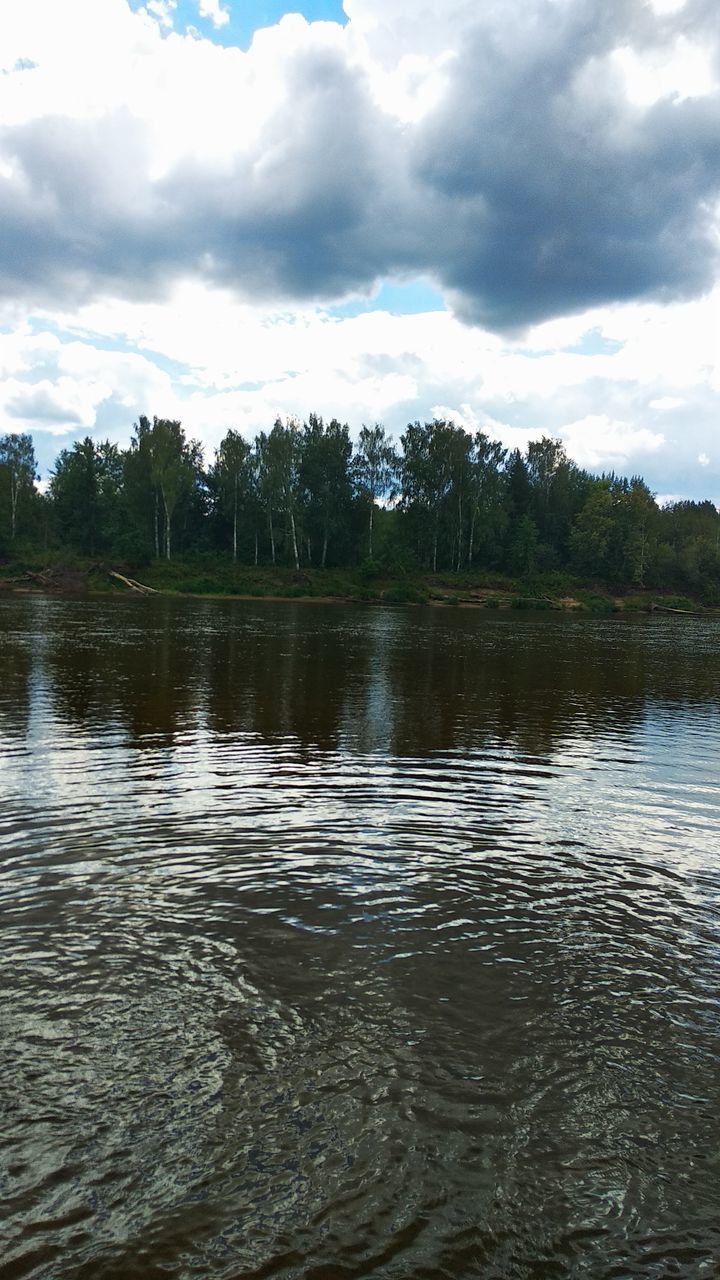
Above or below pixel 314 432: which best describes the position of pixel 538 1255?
below

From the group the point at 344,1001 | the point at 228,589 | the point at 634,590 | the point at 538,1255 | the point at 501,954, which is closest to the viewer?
the point at 538,1255

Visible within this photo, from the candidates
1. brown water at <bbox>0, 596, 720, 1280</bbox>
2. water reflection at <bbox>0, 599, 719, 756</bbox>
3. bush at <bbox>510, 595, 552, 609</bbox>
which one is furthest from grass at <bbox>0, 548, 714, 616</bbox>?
brown water at <bbox>0, 596, 720, 1280</bbox>

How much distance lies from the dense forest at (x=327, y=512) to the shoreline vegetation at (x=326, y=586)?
162 inches

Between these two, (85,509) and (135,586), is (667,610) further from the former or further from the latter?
(85,509)

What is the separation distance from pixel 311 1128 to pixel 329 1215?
2.06ft

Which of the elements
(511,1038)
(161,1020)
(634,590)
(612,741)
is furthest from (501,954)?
(634,590)

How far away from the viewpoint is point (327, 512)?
116438 mm

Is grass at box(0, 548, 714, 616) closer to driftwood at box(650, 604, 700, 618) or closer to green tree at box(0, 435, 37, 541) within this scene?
driftwood at box(650, 604, 700, 618)

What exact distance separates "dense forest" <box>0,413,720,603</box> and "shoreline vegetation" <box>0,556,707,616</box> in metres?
4.11

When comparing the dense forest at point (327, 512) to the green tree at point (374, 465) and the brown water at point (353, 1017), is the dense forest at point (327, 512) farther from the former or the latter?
the brown water at point (353, 1017)

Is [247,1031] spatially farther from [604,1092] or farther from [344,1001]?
[604,1092]

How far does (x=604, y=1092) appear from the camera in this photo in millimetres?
5223

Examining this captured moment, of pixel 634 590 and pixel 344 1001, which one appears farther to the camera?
pixel 634 590

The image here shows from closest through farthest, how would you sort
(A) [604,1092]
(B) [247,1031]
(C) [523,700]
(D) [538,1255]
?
(D) [538,1255], (A) [604,1092], (B) [247,1031], (C) [523,700]
